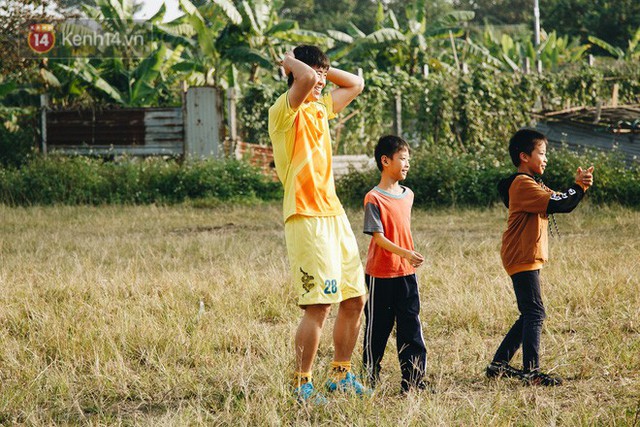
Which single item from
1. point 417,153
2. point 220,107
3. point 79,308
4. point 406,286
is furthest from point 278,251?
point 220,107

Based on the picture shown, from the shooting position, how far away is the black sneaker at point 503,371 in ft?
15.0

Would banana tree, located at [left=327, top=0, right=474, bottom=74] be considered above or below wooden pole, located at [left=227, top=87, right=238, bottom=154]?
above

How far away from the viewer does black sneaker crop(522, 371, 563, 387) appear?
14.6 ft

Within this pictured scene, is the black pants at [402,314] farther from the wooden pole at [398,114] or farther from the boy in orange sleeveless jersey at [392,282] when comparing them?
the wooden pole at [398,114]

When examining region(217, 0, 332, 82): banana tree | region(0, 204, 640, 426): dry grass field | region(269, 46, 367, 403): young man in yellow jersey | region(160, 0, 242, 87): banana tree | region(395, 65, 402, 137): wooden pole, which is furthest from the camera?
region(217, 0, 332, 82): banana tree

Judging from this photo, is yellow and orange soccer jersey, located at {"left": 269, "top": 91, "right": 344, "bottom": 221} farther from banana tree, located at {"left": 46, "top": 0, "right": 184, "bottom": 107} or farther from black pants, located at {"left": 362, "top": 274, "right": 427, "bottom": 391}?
banana tree, located at {"left": 46, "top": 0, "right": 184, "bottom": 107}

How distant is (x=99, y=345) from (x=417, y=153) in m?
10.2

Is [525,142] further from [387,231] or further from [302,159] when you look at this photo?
[302,159]

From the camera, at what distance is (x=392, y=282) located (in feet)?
14.6

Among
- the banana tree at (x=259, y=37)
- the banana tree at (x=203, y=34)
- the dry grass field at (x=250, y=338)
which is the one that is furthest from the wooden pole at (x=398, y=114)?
the dry grass field at (x=250, y=338)

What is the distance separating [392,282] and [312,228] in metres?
0.62

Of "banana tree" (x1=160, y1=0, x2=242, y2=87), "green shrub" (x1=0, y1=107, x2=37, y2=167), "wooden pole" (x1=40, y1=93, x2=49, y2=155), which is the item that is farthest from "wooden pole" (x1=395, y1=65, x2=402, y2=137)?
"green shrub" (x1=0, y1=107, x2=37, y2=167)

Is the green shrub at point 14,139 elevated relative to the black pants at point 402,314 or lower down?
elevated

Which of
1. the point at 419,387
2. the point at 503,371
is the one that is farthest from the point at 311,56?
the point at 503,371
